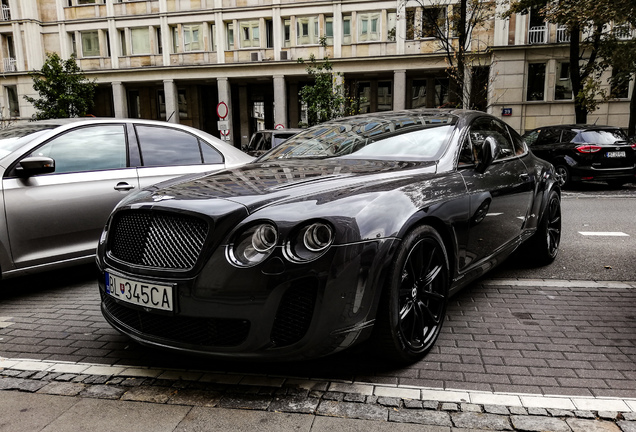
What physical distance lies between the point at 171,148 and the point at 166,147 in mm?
54

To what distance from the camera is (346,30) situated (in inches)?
1281

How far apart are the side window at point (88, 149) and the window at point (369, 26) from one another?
97.7 feet

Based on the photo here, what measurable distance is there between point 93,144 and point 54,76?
934 inches

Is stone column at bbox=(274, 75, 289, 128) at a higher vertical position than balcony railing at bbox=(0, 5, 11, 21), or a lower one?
lower

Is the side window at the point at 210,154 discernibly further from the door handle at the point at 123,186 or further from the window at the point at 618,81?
the window at the point at 618,81

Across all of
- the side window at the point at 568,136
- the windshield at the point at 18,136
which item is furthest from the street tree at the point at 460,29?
the windshield at the point at 18,136

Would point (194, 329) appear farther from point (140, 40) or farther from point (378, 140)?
point (140, 40)

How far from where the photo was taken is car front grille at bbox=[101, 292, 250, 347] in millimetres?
2371

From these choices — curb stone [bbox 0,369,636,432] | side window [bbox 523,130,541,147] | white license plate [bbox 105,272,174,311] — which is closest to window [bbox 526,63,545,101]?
side window [bbox 523,130,541,147]

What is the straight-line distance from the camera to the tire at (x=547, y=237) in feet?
16.0

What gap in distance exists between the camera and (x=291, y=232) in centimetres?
230

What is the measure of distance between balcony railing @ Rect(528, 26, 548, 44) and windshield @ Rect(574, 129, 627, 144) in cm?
1912

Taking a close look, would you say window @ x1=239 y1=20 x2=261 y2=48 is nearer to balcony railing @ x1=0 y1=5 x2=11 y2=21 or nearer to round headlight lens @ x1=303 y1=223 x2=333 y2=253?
balcony railing @ x1=0 y1=5 x2=11 y2=21

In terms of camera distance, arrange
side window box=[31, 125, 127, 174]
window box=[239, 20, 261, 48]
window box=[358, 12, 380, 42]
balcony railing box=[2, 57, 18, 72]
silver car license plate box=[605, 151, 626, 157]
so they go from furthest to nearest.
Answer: balcony railing box=[2, 57, 18, 72] → window box=[239, 20, 261, 48] → window box=[358, 12, 380, 42] → silver car license plate box=[605, 151, 626, 157] → side window box=[31, 125, 127, 174]
